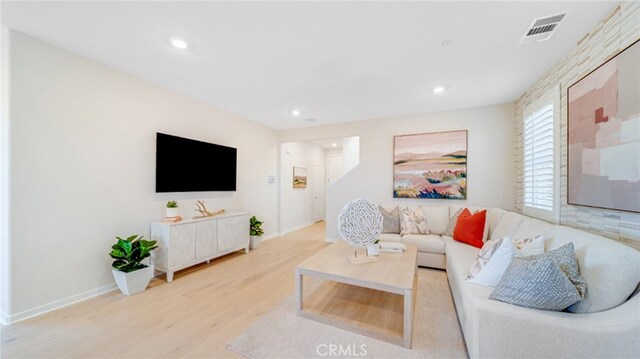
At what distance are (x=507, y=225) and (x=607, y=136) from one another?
129cm

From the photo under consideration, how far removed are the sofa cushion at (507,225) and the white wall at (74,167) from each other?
418cm

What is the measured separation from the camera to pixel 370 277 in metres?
1.79

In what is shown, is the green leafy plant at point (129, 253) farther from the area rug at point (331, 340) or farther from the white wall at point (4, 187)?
the area rug at point (331, 340)

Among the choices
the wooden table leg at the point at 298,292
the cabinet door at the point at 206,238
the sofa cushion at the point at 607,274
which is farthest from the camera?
the cabinet door at the point at 206,238

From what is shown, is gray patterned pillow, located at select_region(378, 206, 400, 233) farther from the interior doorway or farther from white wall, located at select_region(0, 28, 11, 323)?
white wall, located at select_region(0, 28, 11, 323)

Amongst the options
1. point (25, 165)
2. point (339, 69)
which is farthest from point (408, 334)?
point (25, 165)

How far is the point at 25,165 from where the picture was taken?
1.94 meters

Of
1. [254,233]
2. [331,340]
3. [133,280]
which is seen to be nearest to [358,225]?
[331,340]

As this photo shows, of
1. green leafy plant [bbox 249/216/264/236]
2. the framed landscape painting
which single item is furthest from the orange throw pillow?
green leafy plant [bbox 249/216/264/236]

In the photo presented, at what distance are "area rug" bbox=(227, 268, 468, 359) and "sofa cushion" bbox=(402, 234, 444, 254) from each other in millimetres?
1035

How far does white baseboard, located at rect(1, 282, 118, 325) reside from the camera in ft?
6.15

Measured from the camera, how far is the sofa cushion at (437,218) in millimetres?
3466

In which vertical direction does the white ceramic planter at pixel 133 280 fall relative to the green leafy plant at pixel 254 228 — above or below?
below
